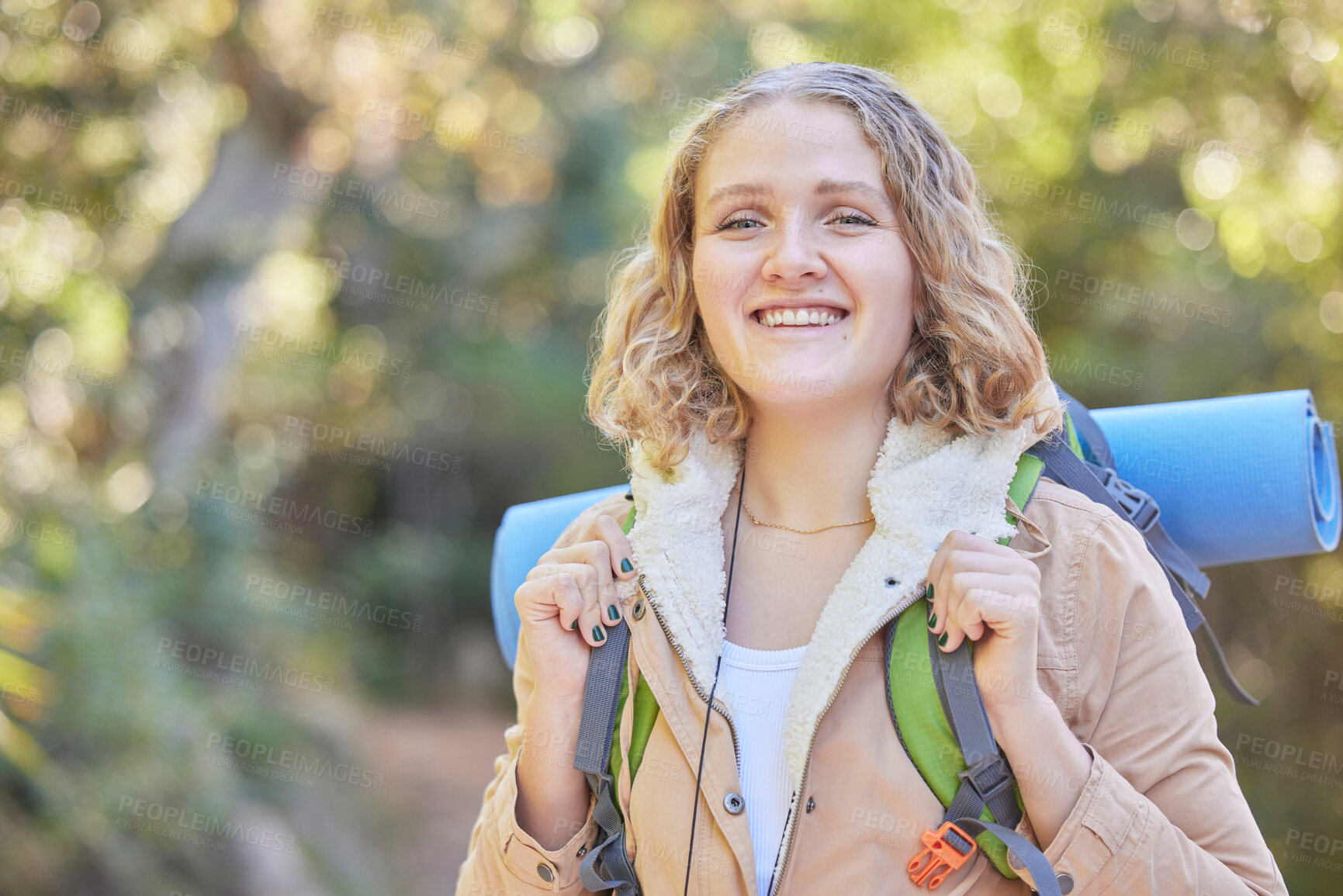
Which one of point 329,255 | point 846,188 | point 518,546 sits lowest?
point 518,546

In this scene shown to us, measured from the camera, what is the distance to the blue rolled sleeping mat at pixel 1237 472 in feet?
6.42

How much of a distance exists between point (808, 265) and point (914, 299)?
253mm

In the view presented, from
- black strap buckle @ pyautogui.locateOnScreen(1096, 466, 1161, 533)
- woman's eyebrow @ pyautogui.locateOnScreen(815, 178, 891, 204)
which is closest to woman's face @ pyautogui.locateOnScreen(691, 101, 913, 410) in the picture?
woman's eyebrow @ pyautogui.locateOnScreen(815, 178, 891, 204)

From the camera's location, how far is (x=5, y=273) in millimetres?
5391

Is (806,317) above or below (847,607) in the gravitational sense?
above

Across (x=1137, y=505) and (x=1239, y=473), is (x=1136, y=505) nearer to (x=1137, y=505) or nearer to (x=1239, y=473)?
(x=1137, y=505)

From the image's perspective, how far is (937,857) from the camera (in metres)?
1.46

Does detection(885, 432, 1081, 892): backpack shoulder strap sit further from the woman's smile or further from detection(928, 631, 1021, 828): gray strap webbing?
the woman's smile

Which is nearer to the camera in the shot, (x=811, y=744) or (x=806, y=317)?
(x=811, y=744)

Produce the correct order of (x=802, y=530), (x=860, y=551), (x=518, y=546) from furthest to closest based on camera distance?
(x=518, y=546)
(x=802, y=530)
(x=860, y=551)

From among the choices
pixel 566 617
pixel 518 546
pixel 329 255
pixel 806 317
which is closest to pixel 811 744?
pixel 566 617

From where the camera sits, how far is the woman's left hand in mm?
1438

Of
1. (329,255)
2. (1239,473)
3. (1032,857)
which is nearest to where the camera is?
(1032,857)

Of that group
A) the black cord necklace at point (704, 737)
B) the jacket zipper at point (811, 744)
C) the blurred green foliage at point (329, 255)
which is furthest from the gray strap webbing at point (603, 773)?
the blurred green foliage at point (329, 255)
